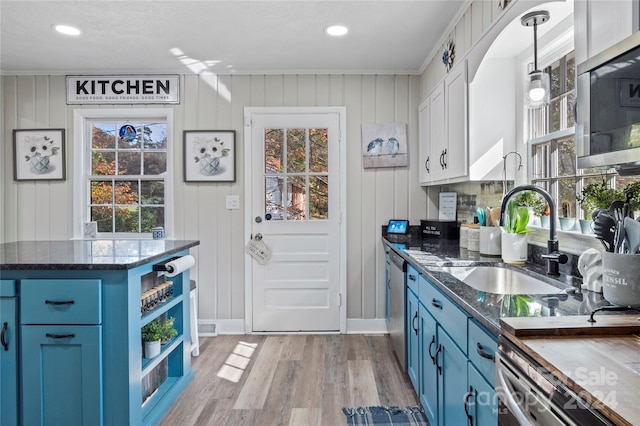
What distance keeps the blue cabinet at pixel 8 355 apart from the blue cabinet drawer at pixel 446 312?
198 cm

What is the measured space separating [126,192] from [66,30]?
1.48 m

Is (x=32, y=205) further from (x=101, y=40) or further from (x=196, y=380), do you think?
(x=196, y=380)

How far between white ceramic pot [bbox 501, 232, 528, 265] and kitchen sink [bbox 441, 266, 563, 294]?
0.29ft

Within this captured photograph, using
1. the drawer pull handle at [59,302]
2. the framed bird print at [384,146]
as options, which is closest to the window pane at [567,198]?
the framed bird print at [384,146]

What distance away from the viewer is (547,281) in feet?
5.30

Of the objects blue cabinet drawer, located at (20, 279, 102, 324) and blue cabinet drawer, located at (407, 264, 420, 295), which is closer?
blue cabinet drawer, located at (20, 279, 102, 324)

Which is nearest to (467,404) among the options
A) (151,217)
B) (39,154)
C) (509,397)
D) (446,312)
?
(446,312)

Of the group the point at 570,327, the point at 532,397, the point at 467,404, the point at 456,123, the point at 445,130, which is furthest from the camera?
the point at 445,130

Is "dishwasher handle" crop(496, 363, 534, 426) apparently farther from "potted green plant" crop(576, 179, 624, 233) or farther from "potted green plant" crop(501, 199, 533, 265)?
"potted green plant" crop(501, 199, 533, 265)

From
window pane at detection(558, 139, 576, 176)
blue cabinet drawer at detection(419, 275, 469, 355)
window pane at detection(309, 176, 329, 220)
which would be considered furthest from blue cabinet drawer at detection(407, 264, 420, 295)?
window pane at detection(309, 176, 329, 220)

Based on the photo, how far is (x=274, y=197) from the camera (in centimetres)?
365

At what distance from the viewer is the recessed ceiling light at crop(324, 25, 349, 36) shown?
2752 mm

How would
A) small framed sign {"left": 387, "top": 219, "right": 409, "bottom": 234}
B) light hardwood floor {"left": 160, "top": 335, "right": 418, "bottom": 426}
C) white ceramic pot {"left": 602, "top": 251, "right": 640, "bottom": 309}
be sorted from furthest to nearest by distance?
small framed sign {"left": 387, "top": 219, "right": 409, "bottom": 234} < light hardwood floor {"left": 160, "top": 335, "right": 418, "bottom": 426} < white ceramic pot {"left": 602, "top": 251, "right": 640, "bottom": 309}

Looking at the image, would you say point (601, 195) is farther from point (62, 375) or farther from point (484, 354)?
point (62, 375)
